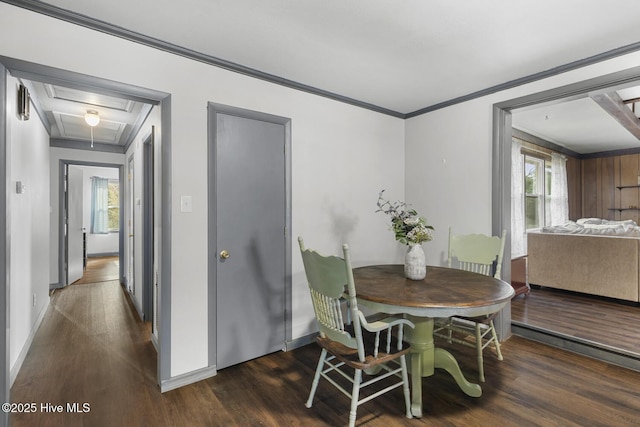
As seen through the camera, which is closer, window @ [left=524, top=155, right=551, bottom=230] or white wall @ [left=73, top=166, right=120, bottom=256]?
window @ [left=524, top=155, right=551, bottom=230]

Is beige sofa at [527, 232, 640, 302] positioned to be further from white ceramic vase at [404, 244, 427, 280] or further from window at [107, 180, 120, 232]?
window at [107, 180, 120, 232]

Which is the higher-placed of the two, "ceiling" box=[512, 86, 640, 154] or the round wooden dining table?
"ceiling" box=[512, 86, 640, 154]

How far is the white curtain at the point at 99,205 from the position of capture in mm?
8562

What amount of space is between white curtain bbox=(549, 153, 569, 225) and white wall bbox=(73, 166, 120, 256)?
1028 centimetres

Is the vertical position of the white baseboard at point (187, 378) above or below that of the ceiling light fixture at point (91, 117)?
below

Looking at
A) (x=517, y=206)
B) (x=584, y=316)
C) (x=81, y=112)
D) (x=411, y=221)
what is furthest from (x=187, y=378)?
(x=517, y=206)

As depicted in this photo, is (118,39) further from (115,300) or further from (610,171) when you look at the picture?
(610,171)

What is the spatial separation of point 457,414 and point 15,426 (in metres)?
2.62

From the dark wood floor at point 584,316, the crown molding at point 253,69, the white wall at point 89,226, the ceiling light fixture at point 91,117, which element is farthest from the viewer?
the white wall at point 89,226

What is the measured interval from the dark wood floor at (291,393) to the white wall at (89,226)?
21.5ft

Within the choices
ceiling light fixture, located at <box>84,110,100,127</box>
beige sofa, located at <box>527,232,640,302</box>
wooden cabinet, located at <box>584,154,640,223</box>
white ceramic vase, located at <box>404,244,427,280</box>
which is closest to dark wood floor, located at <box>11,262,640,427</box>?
white ceramic vase, located at <box>404,244,427,280</box>

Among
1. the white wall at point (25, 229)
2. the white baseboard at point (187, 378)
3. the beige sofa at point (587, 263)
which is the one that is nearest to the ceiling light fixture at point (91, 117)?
the white wall at point (25, 229)

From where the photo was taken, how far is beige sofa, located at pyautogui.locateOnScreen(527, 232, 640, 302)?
3.79 meters

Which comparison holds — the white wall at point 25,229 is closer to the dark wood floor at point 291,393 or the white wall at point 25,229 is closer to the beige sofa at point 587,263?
the dark wood floor at point 291,393
